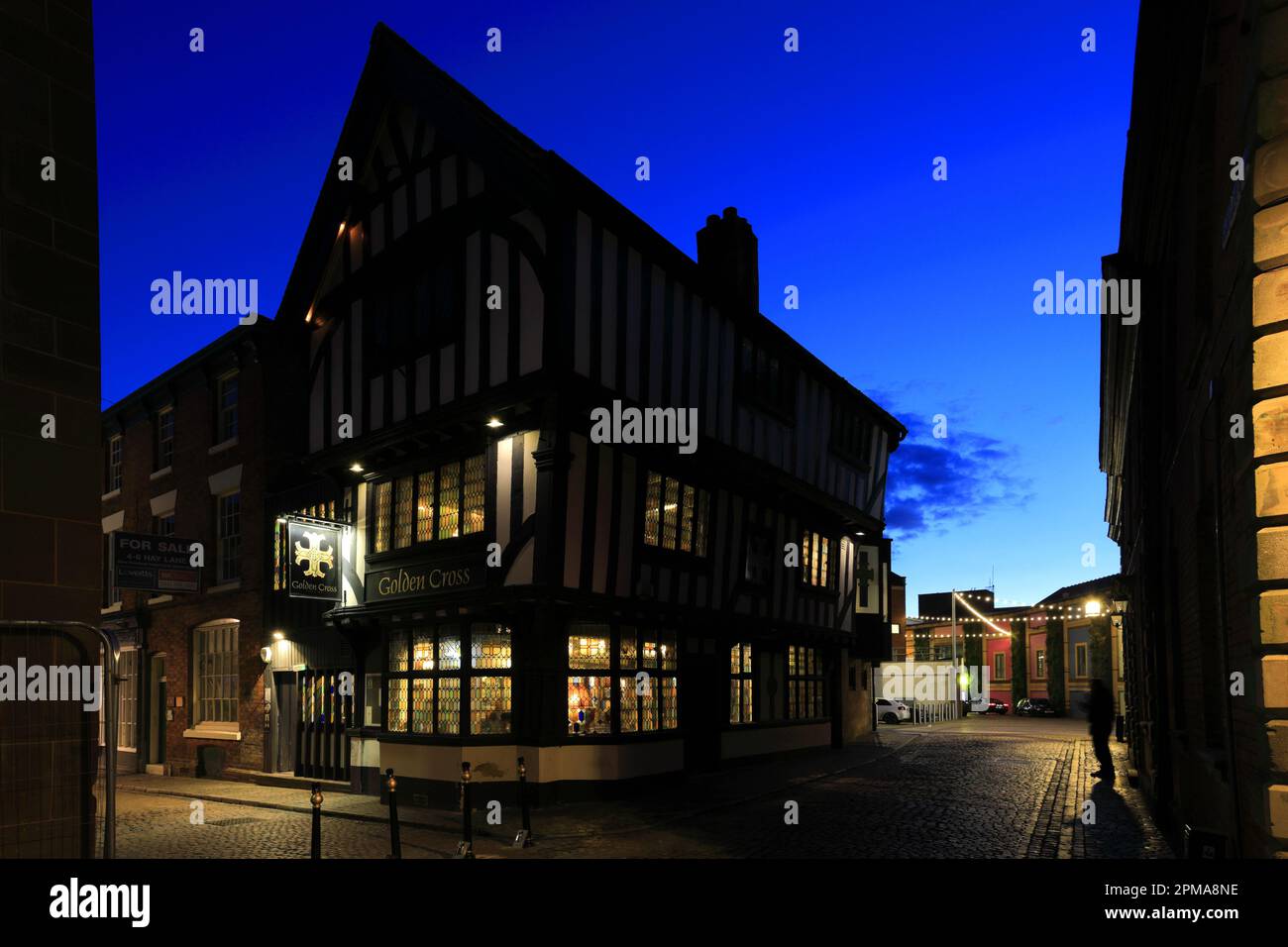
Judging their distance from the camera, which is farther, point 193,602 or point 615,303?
point 193,602

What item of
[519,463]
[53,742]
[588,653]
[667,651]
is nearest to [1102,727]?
[667,651]

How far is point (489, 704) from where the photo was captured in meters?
16.6

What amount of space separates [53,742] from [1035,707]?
5582cm

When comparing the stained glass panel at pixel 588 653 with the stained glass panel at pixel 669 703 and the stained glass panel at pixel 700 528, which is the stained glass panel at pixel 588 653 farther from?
the stained glass panel at pixel 700 528

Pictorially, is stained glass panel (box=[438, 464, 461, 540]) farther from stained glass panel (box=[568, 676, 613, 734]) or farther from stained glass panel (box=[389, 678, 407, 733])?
stained glass panel (box=[568, 676, 613, 734])

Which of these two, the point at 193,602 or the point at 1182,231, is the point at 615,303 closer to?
the point at 1182,231

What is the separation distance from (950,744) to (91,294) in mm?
28589

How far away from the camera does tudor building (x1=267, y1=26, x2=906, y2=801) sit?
53.1 feet

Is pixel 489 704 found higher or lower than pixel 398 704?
higher

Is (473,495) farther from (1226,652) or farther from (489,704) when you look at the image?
(1226,652)

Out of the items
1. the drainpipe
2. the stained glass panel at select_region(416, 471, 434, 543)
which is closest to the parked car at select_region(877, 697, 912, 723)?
the stained glass panel at select_region(416, 471, 434, 543)

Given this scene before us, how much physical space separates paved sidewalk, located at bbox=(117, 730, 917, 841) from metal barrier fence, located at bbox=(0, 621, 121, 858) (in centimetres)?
832
